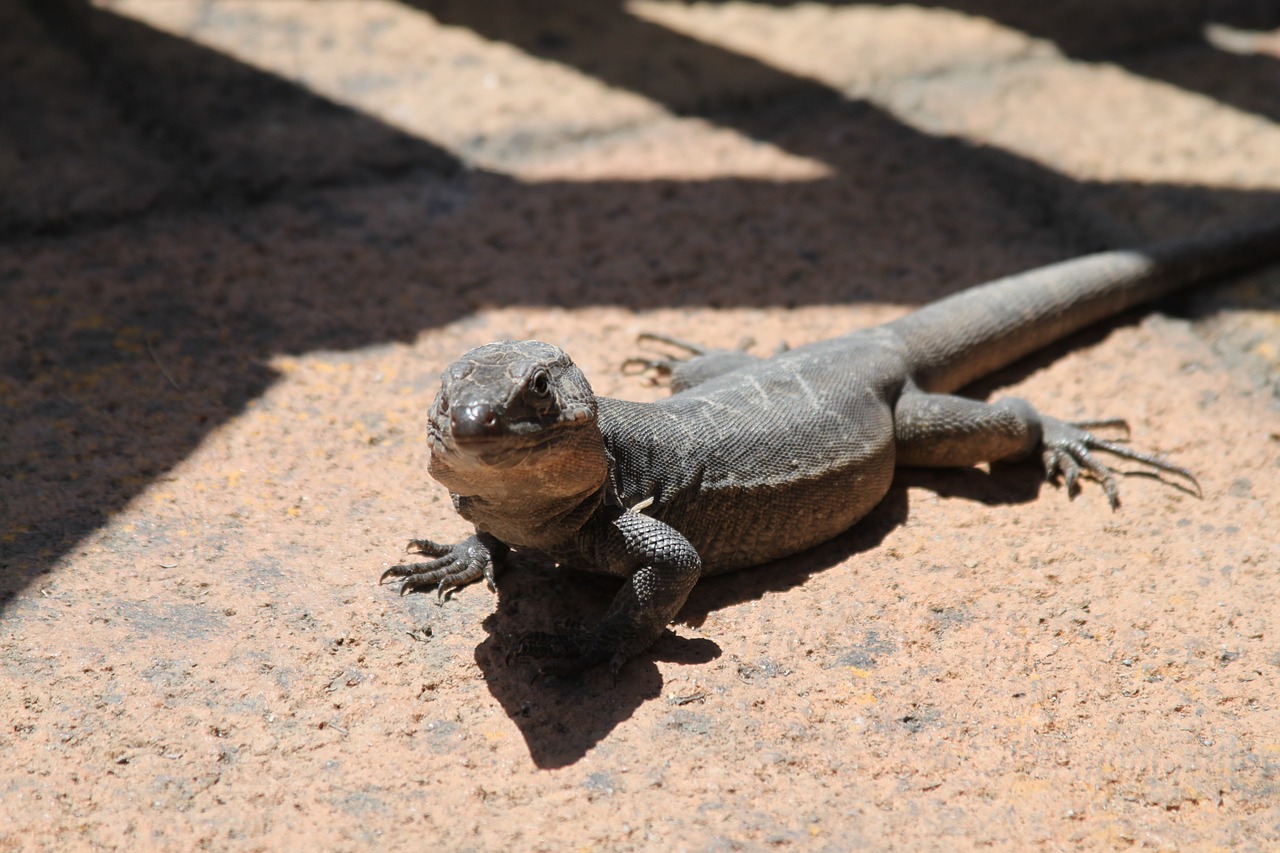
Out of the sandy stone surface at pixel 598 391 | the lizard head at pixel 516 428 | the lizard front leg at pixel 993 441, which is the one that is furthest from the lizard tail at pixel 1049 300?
the lizard head at pixel 516 428

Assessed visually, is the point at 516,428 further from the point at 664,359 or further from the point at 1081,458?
the point at 1081,458

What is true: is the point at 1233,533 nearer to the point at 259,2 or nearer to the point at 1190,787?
the point at 1190,787

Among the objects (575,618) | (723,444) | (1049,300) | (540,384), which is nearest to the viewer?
(540,384)

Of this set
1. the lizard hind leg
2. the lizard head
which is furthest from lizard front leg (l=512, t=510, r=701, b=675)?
the lizard hind leg

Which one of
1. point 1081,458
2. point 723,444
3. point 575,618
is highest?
point 723,444

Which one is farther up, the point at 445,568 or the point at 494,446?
the point at 494,446

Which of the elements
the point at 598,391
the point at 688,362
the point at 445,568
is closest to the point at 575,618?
the point at 445,568

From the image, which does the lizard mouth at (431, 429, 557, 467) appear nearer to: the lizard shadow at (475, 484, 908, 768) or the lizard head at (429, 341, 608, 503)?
the lizard head at (429, 341, 608, 503)
